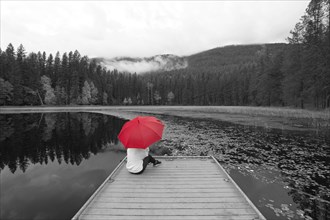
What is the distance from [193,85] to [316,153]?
344 ft

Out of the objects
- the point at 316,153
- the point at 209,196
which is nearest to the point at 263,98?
the point at 316,153

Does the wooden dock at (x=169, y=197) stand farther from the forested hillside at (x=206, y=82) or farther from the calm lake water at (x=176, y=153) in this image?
the forested hillside at (x=206, y=82)

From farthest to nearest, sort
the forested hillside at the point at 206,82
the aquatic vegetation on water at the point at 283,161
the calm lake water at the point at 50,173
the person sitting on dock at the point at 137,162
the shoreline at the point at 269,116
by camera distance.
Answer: the forested hillside at the point at 206,82 → the shoreline at the point at 269,116 → the person sitting on dock at the point at 137,162 → the calm lake water at the point at 50,173 → the aquatic vegetation on water at the point at 283,161

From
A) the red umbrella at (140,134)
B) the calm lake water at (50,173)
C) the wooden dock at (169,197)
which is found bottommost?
the calm lake water at (50,173)

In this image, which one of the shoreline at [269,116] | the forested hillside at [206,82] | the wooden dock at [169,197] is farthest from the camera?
the forested hillside at [206,82]

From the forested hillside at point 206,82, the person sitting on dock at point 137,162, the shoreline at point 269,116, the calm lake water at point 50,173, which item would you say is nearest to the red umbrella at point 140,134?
the person sitting on dock at point 137,162

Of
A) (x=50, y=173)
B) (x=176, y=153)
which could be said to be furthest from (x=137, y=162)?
(x=50, y=173)

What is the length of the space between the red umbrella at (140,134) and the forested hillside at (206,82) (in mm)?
32179

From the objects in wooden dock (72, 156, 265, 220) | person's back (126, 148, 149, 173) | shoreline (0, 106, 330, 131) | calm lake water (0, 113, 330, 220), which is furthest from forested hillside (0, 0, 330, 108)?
person's back (126, 148, 149, 173)

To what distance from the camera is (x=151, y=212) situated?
4.26m

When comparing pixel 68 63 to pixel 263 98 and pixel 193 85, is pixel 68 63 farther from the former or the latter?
pixel 263 98

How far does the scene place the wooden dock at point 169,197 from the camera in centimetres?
418

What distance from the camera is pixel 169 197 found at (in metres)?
4.94

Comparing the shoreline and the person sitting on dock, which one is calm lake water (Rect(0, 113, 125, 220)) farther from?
the shoreline
